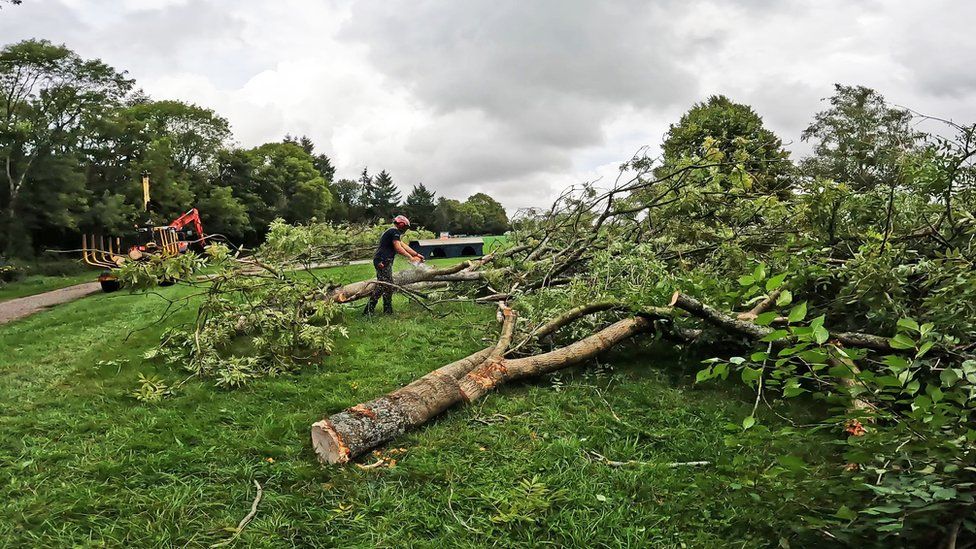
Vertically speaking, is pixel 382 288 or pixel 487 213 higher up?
pixel 487 213

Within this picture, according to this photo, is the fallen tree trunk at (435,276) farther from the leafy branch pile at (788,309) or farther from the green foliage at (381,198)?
the green foliage at (381,198)

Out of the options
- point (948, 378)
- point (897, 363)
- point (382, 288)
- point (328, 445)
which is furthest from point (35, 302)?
point (948, 378)

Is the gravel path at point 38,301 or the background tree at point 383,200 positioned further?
the background tree at point 383,200

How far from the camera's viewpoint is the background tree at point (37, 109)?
679 inches

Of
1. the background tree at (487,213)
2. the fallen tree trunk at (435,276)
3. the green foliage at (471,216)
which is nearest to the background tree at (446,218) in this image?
the green foliage at (471,216)

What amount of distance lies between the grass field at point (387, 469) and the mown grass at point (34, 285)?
11391 mm

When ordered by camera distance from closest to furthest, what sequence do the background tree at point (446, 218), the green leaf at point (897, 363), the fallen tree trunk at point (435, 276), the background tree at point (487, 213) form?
1. the green leaf at point (897, 363)
2. the fallen tree trunk at point (435, 276)
3. the background tree at point (446, 218)
4. the background tree at point (487, 213)

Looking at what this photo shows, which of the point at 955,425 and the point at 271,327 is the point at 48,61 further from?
the point at 955,425

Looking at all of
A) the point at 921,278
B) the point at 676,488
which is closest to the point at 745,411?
the point at 676,488

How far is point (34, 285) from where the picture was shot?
14625 millimetres

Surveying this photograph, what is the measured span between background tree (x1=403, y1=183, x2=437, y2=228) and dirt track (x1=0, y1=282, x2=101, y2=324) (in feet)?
138

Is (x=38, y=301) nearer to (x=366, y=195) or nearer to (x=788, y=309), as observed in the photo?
(x=788, y=309)

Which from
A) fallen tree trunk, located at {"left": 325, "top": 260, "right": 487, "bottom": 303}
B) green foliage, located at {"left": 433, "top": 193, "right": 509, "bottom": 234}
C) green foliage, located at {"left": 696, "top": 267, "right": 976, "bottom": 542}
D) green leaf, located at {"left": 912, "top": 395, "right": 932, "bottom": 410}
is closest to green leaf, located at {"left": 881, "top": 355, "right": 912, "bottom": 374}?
green foliage, located at {"left": 696, "top": 267, "right": 976, "bottom": 542}

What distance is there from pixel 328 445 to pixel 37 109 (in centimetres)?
2328
